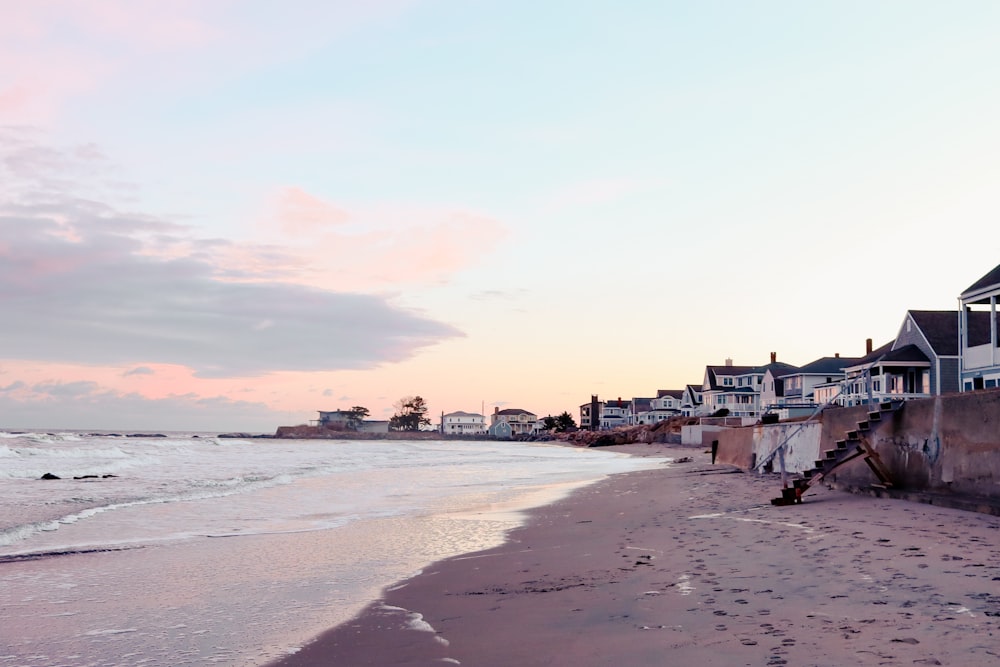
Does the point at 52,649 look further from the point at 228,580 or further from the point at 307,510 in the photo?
the point at 307,510

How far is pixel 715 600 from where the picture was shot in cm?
732

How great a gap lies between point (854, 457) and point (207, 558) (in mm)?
12309

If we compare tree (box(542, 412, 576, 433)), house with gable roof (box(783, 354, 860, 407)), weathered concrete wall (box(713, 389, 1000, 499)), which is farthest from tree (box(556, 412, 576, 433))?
weathered concrete wall (box(713, 389, 1000, 499))

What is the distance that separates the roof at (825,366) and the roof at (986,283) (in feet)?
149

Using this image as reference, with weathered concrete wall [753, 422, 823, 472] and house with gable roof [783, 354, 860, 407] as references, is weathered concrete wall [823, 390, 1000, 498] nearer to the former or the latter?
weathered concrete wall [753, 422, 823, 472]

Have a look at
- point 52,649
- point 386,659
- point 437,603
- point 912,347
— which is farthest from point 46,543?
point 912,347

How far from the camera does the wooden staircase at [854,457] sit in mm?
14891

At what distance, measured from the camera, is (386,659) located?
641cm

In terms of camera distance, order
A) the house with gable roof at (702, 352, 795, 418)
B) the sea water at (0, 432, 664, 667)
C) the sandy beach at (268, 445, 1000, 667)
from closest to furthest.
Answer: the sandy beach at (268, 445, 1000, 667), the sea water at (0, 432, 664, 667), the house with gable roof at (702, 352, 795, 418)

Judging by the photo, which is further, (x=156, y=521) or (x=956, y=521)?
(x=156, y=521)

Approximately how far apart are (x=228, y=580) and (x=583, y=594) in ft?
16.1

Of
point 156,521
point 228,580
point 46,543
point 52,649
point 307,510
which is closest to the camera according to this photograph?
point 52,649

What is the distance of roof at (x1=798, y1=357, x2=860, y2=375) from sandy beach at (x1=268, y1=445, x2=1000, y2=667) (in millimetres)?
62379

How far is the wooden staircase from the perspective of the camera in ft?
48.9
